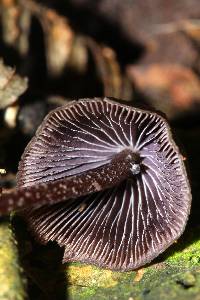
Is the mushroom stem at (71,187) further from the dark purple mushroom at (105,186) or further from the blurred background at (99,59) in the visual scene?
the blurred background at (99,59)

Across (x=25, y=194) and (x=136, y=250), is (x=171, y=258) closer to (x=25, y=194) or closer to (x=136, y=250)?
(x=136, y=250)

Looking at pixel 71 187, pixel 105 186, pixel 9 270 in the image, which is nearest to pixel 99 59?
pixel 105 186

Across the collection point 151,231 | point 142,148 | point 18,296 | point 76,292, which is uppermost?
point 142,148

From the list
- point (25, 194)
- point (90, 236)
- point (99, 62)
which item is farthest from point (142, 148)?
point (99, 62)

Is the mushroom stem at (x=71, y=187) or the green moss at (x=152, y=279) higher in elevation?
the mushroom stem at (x=71, y=187)

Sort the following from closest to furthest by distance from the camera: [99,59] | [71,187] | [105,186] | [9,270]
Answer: [9,270] < [71,187] < [105,186] < [99,59]

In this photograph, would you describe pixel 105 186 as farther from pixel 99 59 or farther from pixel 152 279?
pixel 99 59

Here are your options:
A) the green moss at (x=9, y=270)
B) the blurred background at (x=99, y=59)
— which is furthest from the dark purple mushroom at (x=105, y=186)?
the blurred background at (x=99, y=59)

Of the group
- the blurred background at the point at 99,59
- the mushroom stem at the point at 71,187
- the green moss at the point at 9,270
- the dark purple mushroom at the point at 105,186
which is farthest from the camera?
the blurred background at the point at 99,59
